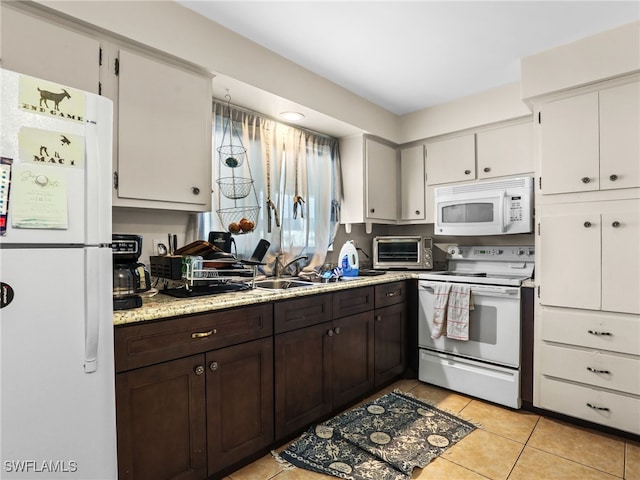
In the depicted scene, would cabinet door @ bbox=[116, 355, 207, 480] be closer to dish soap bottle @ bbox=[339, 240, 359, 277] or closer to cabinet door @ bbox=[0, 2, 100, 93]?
cabinet door @ bbox=[0, 2, 100, 93]

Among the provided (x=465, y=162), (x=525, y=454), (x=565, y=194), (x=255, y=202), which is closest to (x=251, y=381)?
(x=255, y=202)

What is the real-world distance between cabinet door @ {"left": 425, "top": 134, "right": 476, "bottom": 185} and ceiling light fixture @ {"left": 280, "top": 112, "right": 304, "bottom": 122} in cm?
132

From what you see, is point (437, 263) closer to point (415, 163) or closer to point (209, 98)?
point (415, 163)

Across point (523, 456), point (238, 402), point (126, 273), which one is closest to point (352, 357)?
point (238, 402)

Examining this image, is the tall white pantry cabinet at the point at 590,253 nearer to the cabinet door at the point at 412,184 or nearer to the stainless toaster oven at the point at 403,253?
the stainless toaster oven at the point at 403,253

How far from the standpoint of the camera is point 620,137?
210 centimetres

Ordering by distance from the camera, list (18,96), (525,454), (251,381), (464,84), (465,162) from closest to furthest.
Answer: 1. (18,96)
2. (251,381)
3. (525,454)
4. (464,84)
5. (465,162)

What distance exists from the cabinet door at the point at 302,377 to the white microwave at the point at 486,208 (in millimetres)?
1485

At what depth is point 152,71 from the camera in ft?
5.97

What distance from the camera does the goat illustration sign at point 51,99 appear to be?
3.34ft

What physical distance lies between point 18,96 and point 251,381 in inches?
56.9

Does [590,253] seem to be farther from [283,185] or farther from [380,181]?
Answer: [283,185]

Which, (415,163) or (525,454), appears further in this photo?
(415,163)

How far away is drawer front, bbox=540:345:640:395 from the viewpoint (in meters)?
2.07
